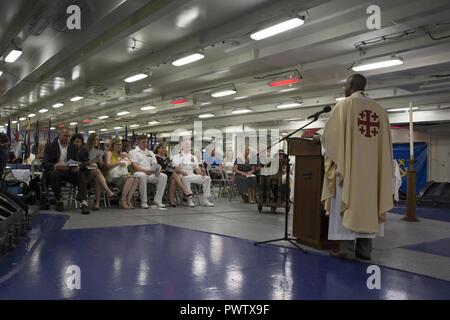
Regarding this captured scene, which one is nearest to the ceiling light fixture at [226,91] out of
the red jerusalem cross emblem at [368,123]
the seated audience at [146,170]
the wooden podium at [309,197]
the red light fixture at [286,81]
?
the red light fixture at [286,81]

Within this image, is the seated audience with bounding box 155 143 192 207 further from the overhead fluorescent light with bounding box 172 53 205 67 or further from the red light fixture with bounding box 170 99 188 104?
the red light fixture with bounding box 170 99 188 104

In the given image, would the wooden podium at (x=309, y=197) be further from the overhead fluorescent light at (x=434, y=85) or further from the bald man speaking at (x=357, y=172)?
the overhead fluorescent light at (x=434, y=85)

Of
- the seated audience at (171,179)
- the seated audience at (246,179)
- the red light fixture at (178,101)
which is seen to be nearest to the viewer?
the seated audience at (171,179)

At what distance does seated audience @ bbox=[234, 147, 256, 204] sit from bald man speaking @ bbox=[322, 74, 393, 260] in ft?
16.8

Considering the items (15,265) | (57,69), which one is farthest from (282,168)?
(57,69)

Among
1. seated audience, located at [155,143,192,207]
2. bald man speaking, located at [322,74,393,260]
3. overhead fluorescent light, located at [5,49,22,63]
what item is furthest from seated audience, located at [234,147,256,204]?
overhead fluorescent light, located at [5,49,22,63]

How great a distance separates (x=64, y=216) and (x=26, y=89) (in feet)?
32.5

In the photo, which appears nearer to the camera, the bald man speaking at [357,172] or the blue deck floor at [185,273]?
the blue deck floor at [185,273]

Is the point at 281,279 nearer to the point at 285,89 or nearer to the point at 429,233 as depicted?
the point at 429,233

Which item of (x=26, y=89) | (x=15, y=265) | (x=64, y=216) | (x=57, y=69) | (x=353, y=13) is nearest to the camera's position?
(x=15, y=265)

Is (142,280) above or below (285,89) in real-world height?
below

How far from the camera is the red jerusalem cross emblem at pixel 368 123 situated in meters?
3.07

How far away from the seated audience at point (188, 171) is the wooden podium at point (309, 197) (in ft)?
11.8
